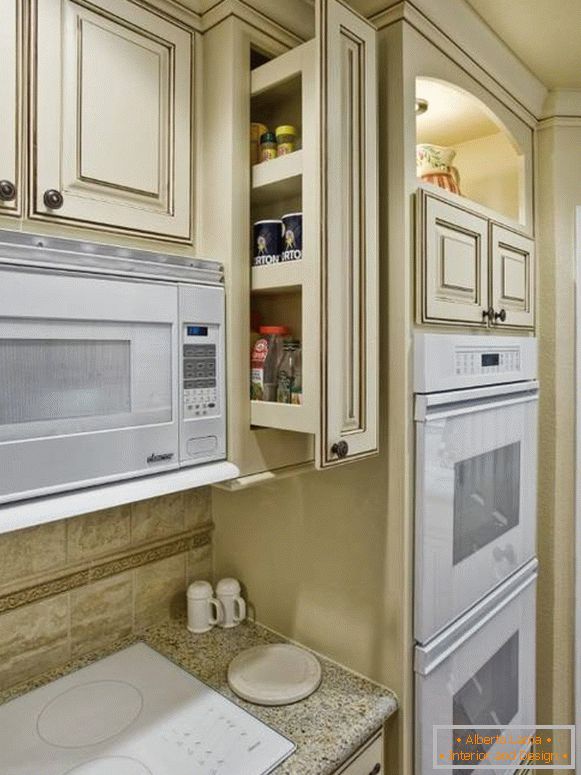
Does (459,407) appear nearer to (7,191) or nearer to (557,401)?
(557,401)

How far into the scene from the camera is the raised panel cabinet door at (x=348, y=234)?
3.24ft

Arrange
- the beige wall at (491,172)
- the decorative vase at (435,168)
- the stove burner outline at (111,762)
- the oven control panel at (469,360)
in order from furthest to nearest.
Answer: the beige wall at (491,172) → the decorative vase at (435,168) → the oven control panel at (469,360) → the stove burner outline at (111,762)

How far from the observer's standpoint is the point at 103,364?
928 millimetres

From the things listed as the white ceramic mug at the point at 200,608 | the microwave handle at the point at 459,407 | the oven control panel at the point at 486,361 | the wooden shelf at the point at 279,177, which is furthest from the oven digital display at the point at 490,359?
the white ceramic mug at the point at 200,608

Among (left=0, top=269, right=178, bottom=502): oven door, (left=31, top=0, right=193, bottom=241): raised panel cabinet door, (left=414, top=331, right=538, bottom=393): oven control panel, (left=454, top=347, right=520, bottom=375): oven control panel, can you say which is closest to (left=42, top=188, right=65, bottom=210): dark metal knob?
(left=31, top=0, right=193, bottom=241): raised panel cabinet door

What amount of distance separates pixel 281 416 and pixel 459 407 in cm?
48

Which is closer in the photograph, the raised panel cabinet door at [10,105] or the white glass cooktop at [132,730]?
the raised panel cabinet door at [10,105]

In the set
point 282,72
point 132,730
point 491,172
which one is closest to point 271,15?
point 282,72

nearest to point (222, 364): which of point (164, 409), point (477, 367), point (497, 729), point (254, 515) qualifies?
point (164, 409)

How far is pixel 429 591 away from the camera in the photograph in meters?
1.20

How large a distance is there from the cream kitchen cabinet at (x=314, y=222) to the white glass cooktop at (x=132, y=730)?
49 centimetres

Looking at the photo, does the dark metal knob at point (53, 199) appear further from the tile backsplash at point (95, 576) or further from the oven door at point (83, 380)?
the tile backsplash at point (95, 576)

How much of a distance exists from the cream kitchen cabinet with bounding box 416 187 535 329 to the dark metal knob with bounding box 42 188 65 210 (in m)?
0.73

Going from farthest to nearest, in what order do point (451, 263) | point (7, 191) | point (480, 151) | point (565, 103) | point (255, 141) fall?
1. point (480, 151)
2. point (565, 103)
3. point (451, 263)
4. point (255, 141)
5. point (7, 191)
